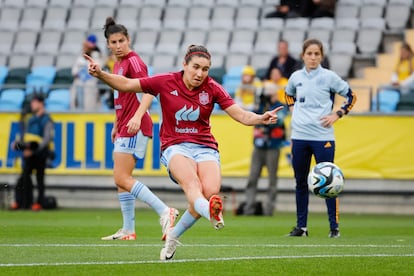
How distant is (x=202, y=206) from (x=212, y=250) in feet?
5.48

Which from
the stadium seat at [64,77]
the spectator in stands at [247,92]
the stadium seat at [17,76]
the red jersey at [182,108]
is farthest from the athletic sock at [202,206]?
the stadium seat at [17,76]

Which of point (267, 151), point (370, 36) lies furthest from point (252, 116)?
point (370, 36)

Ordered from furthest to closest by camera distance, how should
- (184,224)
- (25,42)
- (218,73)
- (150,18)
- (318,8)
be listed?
(25,42) < (150,18) < (318,8) < (218,73) < (184,224)

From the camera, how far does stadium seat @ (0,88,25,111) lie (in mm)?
23797

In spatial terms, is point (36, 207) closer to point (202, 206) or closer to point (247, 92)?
point (247, 92)

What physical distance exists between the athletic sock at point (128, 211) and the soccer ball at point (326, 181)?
7.02 ft

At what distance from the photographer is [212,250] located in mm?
11789

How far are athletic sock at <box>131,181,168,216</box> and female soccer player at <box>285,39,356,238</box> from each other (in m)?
2.16

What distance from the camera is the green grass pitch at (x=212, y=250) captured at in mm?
9750

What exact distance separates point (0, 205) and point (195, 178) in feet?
45.4

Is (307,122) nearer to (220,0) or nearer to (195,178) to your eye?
(195,178)

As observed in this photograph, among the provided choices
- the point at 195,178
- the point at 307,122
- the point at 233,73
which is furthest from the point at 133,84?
the point at 233,73

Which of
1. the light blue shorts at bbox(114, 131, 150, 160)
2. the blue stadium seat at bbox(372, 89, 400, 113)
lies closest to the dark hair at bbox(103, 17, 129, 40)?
the light blue shorts at bbox(114, 131, 150, 160)

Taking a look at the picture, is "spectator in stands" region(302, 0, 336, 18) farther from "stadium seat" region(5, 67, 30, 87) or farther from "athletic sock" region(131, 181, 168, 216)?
"athletic sock" region(131, 181, 168, 216)
